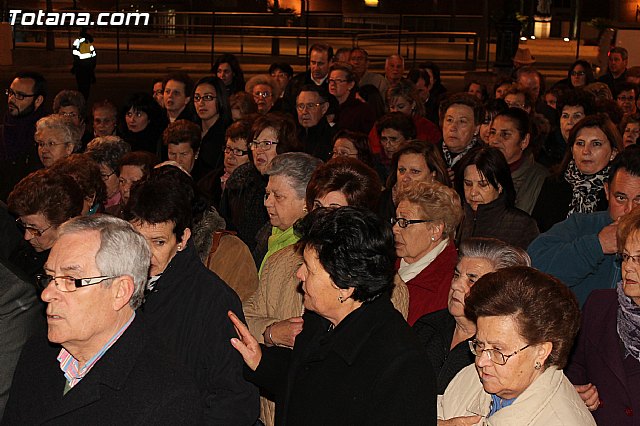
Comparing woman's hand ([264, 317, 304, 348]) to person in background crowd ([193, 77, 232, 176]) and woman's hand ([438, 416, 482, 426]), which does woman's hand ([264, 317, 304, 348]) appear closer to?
woman's hand ([438, 416, 482, 426])

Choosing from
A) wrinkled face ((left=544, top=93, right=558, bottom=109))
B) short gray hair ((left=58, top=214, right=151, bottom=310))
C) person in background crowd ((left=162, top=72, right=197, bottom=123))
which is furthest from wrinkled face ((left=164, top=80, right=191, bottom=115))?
short gray hair ((left=58, top=214, right=151, bottom=310))

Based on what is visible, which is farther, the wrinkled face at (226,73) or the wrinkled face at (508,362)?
the wrinkled face at (226,73)

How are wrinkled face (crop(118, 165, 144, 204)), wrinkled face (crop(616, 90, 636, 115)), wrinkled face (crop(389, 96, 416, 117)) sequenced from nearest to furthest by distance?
wrinkled face (crop(118, 165, 144, 204)) < wrinkled face (crop(389, 96, 416, 117)) < wrinkled face (crop(616, 90, 636, 115))

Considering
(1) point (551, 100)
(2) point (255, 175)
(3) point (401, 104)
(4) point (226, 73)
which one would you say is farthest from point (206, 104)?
(1) point (551, 100)

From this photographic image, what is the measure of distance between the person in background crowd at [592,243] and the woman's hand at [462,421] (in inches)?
58.1

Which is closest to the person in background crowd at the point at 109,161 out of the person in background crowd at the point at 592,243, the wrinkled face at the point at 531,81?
the person in background crowd at the point at 592,243

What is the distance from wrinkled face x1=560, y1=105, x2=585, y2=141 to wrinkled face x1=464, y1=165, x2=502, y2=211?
112 inches

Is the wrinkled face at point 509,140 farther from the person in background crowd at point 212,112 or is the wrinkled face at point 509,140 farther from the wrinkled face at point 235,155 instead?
the person in background crowd at point 212,112

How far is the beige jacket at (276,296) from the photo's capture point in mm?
5000

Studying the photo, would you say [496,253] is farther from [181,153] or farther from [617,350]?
[181,153]

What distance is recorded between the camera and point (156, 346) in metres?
3.59

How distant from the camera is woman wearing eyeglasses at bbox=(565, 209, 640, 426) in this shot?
425 cm

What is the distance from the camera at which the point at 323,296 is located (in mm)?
3893


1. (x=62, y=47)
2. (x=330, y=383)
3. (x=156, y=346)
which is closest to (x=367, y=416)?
(x=330, y=383)
